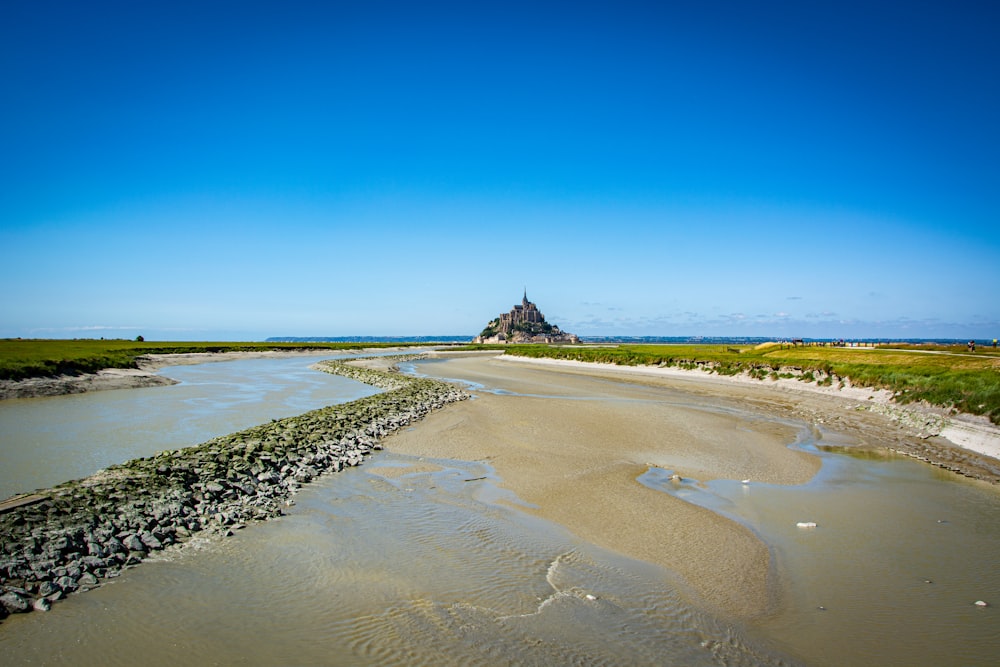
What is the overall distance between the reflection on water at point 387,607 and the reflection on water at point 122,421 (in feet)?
22.2

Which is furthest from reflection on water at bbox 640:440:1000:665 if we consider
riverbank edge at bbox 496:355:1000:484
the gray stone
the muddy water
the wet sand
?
the gray stone

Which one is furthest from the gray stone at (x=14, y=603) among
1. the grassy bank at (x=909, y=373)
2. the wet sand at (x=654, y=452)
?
the grassy bank at (x=909, y=373)

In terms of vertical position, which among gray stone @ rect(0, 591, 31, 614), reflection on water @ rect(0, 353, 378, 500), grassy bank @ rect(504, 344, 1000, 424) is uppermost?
grassy bank @ rect(504, 344, 1000, 424)

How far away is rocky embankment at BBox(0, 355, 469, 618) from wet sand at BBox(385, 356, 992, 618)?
3656mm

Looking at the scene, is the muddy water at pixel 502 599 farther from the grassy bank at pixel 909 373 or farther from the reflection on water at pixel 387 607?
the grassy bank at pixel 909 373

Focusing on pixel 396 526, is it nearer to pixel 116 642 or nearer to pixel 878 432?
pixel 116 642

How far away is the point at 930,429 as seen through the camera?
20.0 m

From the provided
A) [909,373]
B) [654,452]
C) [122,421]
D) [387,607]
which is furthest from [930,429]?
[122,421]

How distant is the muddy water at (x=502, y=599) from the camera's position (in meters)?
5.95

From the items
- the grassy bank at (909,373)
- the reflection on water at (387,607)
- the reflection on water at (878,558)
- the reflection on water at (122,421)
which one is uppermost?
the grassy bank at (909,373)

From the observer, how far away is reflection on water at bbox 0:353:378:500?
14.0 m

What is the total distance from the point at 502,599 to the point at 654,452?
10.7 m

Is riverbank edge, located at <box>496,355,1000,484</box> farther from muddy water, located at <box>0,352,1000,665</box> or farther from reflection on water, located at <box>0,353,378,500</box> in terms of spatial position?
reflection on water, located at <box>0,353,378,500</box>

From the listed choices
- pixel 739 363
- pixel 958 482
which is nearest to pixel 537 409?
pixel 958 482
